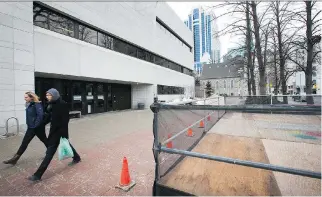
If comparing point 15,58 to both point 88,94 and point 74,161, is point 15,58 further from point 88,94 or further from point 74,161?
point 88,94

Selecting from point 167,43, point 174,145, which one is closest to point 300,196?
point 174,145

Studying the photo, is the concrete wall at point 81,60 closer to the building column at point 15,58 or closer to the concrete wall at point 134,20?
the building column at point 15,58

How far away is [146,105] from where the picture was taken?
20250mm

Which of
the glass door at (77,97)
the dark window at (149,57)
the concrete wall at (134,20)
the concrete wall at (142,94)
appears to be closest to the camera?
the concrete wall at (134,20)

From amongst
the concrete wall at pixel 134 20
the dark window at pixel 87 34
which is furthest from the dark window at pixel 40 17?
the dark window at pixel 87 34

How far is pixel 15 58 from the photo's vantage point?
26.0ft

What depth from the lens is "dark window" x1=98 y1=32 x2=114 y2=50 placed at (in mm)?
13733

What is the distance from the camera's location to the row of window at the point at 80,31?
9.77 metres

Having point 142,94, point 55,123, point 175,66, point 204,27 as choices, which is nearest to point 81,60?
point 55,123

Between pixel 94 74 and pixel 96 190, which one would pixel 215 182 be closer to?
pixel 96 190

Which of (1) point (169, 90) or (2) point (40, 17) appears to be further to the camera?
(1) point (169, 90)

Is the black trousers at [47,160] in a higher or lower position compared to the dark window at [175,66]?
lower

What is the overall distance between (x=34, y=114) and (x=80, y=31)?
9.48m

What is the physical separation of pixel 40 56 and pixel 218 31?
11.2 m
